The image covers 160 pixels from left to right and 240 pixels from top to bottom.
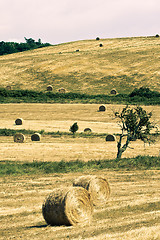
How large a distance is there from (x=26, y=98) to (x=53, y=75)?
877 inches

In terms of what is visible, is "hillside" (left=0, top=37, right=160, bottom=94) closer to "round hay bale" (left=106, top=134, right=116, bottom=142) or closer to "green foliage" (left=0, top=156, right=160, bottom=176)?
"round hay bale" (left=106, top=134, right=116, bottom=142)

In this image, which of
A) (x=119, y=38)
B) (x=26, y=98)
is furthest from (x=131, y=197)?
(x=119, y=38)

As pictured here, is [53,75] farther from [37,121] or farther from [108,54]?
[37,121]

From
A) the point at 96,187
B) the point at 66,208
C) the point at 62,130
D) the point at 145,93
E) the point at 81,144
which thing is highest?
the point at 145,93

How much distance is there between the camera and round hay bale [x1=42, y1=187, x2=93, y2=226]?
13.1 meters

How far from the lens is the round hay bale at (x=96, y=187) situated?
17.4 m

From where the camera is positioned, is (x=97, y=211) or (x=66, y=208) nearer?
(x=66, y=208)

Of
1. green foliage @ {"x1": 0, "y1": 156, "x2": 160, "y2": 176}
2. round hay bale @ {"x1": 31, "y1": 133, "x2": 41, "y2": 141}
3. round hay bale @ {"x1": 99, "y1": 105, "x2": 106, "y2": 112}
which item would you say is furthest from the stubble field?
round hay bale @ {"x1": 99, "y1": 105, "x2": 106, "y2": 112}

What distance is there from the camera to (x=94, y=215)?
1506 cm

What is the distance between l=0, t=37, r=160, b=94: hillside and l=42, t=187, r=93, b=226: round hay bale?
68.3 metres

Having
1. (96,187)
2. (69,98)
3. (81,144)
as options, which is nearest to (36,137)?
(81,144)

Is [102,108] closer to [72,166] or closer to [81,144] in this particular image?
[81,144]

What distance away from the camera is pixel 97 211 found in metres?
15.8

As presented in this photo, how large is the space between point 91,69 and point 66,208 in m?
88.0
